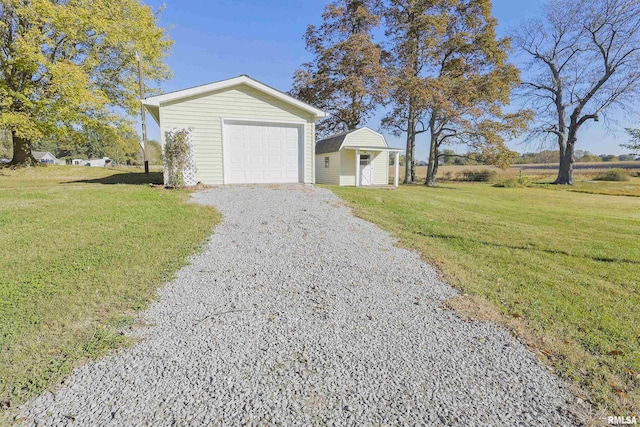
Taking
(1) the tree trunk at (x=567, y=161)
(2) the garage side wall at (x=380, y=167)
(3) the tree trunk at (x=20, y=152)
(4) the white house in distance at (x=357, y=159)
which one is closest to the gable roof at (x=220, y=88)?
(4) the white house in distance at (x=357, y=159)

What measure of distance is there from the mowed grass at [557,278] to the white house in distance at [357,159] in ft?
29.8

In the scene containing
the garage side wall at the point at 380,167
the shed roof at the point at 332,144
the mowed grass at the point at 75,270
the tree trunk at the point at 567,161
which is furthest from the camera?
the tree trunk at the point at 567,161

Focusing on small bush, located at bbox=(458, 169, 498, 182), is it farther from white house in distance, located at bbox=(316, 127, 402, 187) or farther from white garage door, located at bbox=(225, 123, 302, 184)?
white garage door, located at bbox=(225, 123, 302, 184)

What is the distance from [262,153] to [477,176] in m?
25.2

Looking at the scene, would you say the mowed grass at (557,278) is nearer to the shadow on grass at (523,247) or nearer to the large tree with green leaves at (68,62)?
the shadow on grass at (523,247)

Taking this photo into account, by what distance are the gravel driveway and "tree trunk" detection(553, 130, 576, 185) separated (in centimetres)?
2821

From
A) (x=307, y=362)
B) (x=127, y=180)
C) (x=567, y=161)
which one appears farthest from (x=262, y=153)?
(x=567, y=161)

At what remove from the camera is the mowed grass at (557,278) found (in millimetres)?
2502

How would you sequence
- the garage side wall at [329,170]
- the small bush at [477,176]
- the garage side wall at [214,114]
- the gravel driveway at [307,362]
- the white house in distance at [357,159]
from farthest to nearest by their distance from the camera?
1. the small bush at [477,176]
2. the garage side wall at [329,170]
3. the white house in distance at [357,159]
4. the garage side wall at [214,114]
5. the gravel driveway at [307,362]

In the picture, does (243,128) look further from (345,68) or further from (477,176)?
(477,176)

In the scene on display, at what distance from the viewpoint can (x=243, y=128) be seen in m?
10.9

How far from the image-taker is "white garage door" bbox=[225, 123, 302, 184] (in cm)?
1091

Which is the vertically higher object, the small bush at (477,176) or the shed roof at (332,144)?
the shed roof at (332,144)

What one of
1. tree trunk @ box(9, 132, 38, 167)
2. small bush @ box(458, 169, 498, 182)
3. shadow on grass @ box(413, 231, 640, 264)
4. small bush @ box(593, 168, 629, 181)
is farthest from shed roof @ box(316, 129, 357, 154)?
small bush @ box(593, 168, 629, 181)
